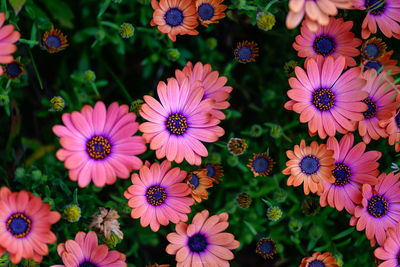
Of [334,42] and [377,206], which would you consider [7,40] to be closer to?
[334,42]

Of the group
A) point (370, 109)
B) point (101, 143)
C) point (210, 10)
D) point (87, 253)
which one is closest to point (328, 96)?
point (370, 109)

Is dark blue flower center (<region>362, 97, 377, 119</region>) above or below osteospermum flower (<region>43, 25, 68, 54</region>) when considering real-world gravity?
below

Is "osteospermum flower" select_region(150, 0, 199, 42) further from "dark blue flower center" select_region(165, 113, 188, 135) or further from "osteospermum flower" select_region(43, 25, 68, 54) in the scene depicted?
"osteospermum flower" select_region(43, 25, 68, 54)

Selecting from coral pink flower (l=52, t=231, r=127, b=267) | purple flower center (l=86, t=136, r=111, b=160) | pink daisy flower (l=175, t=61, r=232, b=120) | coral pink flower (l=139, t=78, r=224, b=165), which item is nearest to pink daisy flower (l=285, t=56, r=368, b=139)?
pink daisy flower (l=175, t=61, r=232, b=120)

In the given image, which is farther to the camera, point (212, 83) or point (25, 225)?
point (212, 83)

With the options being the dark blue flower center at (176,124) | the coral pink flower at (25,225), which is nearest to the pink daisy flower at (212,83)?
Answer: the dark blue flower center at (176,124)

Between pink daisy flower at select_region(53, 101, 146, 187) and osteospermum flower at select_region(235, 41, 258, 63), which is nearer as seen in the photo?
pink daisy flower at select_region(53, 101, 146, 187)
